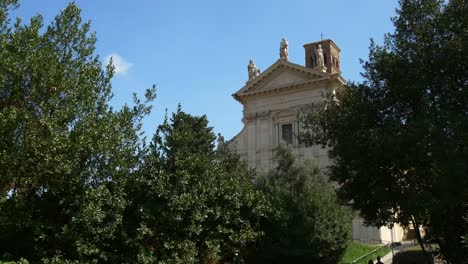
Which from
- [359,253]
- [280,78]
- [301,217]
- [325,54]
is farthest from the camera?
[325,54]

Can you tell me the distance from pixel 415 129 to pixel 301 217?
9.88m

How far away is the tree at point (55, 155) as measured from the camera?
12.8 meters

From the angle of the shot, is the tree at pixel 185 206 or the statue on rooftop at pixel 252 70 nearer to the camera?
the tree at pixel 185 206

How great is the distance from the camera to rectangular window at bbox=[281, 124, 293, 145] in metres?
42.1

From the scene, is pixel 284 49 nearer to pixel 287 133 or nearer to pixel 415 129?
pixel 287 133

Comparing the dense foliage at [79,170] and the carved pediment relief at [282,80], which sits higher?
the carved pediment relief at [282,80]

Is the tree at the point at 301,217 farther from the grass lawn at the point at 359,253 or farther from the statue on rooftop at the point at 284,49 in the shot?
the statue on rooftop at the point at 284,49

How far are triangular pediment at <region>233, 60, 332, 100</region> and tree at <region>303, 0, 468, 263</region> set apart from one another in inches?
929

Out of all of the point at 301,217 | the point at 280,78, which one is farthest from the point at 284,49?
the point at 301,217

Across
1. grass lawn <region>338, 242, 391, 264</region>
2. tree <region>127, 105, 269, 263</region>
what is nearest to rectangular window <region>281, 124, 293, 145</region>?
grass lawn <region>338, 242, 391, 264</region>

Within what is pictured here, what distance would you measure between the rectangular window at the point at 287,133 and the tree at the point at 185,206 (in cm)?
2354

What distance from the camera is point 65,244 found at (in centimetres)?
1366

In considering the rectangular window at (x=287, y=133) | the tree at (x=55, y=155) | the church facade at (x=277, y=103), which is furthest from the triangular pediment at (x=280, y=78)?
the tree at (x=55, y=155)

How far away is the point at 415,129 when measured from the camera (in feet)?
44.9
